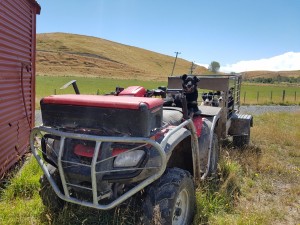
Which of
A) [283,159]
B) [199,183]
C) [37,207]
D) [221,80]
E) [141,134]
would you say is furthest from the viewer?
[283,159]

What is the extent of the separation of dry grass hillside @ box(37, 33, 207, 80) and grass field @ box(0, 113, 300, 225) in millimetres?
63844

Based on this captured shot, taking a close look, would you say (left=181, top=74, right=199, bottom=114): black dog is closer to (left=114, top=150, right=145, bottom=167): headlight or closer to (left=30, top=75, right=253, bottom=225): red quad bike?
(left=30, top=75, right=253, bottom=225): red quad bike

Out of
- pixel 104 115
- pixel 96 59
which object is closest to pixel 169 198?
pixel 104 115

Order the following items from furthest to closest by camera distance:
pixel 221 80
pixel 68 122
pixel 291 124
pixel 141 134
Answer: pixel 291 124
pixel 221 80
pixel 68 122
pixel 141 134

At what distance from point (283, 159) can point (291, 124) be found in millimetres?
5749

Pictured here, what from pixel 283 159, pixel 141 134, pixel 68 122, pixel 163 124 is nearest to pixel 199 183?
pixel 163 124

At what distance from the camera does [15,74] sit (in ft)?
19.2

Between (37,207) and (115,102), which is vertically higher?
(115,102)

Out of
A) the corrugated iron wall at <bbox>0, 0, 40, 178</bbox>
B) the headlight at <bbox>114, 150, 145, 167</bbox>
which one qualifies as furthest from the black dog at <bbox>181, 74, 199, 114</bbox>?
the corrugated iron wall at <bbox>0, 0, 40, 178</bbox>

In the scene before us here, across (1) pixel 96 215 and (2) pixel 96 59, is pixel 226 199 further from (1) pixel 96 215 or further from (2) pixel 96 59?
(2) pixel 96 59

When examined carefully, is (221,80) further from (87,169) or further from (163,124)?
(87,169)

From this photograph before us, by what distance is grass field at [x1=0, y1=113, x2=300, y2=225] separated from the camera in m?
3.50

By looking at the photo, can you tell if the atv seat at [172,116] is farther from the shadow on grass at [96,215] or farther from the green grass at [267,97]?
the green grass at [267,97]

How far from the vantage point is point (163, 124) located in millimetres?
3369
